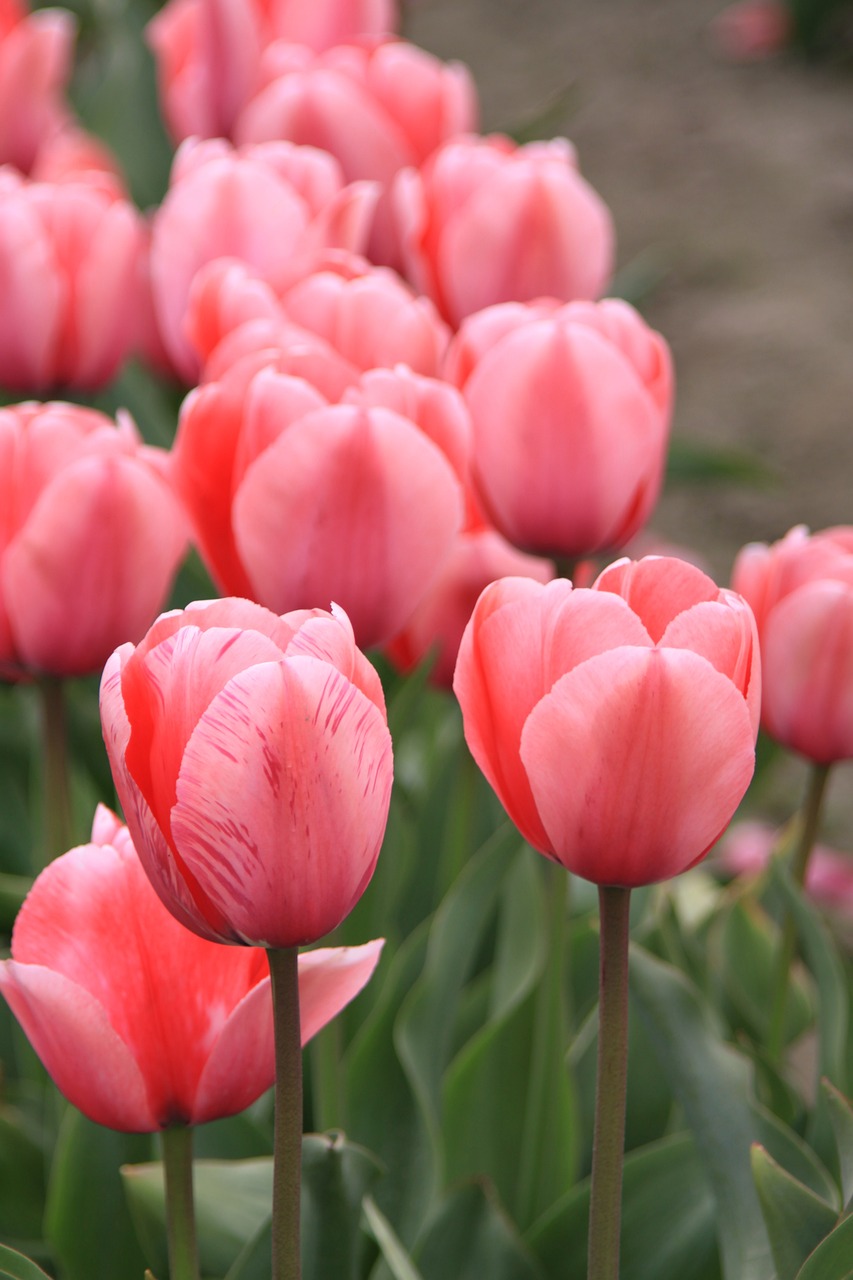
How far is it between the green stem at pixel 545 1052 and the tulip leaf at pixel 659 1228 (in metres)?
0.05

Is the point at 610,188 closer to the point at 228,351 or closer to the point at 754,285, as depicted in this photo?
the point at 754,285

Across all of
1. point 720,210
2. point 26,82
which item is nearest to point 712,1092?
point 26,82

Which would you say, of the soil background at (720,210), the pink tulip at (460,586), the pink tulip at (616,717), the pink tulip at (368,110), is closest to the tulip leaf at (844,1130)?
the pink tulip at (616,717)

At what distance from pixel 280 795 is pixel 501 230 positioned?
1.96 feet

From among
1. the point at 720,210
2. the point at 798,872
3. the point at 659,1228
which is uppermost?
the point at 798,872

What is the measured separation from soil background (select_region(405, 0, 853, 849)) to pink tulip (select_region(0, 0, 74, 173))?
48 cm

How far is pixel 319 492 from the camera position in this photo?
2.01 feet

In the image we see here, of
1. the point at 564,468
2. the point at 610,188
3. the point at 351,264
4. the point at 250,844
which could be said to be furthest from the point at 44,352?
the point at 610,188

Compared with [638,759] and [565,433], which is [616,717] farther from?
[565,433]

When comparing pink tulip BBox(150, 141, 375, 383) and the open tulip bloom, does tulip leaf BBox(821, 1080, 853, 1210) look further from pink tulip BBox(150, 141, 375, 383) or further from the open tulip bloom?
pink tulip BBox(150, 141, 375, 383)

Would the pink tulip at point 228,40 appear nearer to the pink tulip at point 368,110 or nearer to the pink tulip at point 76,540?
the pink tulip at point 368,110

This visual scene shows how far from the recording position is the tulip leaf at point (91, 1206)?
2.32ft

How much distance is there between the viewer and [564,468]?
683mm

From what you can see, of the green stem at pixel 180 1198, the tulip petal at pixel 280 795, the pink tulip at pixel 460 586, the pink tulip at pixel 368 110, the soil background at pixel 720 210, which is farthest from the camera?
the soil background at pixel 720 210
